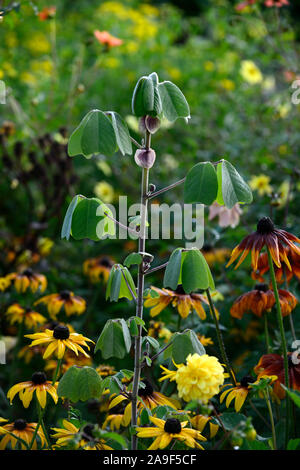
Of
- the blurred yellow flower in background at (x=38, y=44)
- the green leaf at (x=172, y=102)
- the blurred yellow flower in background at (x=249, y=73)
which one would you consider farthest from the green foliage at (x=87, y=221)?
the blurred yellow flower in background at (x=38, y=44)

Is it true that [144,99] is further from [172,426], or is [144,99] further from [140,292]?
[172,426]

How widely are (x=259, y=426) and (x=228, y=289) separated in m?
0.67

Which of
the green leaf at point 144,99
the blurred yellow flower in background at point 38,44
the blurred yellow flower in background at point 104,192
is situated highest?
the blurred yellow flower in background at point 38,44

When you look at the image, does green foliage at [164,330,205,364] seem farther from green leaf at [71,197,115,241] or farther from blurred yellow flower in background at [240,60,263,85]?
blurred yellow flower in background at [240,60,263,85]

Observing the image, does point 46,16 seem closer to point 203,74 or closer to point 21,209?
point 21,209

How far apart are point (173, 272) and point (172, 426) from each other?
277 mm

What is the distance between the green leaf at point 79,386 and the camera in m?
0.98

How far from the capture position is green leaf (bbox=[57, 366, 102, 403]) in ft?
3.23

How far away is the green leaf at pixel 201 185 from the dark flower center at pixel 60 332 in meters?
0.43

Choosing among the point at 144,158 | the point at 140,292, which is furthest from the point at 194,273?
the point at 144,158

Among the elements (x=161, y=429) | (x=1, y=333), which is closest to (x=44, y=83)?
(x=1, y=333)

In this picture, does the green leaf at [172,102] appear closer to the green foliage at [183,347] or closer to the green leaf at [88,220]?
the green leaf at [88,220]

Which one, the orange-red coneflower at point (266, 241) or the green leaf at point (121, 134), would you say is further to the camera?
the orange-red coneflower at point (266, 241)

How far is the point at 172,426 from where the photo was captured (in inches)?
37.2
